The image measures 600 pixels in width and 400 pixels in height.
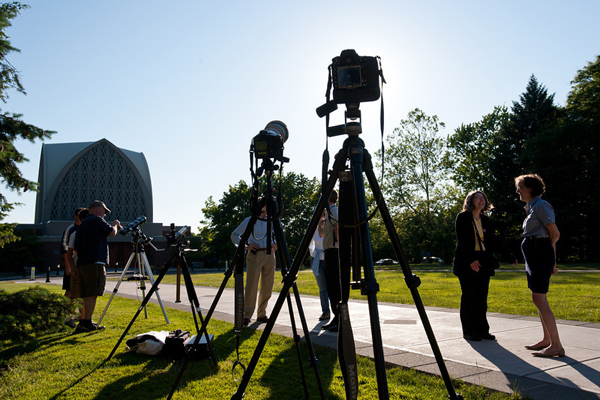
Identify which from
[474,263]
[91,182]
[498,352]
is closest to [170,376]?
[498,352]

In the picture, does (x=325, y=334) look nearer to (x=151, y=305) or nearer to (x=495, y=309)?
(x=495, y=309)

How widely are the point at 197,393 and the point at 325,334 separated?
8.49 feet

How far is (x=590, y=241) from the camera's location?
35.4 metres

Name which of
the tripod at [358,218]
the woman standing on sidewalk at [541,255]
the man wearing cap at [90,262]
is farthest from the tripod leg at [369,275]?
the man wearing cap at [90,262]

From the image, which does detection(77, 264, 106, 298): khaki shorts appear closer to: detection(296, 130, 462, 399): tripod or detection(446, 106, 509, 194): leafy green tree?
detection(296, 130, 462, 399): tripod

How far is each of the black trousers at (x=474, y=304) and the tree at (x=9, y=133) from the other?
6298 mm

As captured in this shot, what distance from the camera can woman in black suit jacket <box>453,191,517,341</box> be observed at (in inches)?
207

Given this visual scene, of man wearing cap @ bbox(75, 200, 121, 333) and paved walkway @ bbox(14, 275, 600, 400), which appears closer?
paved walkway @ bbox(14, 275, 600, 400)

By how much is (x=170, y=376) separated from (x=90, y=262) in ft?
11.1

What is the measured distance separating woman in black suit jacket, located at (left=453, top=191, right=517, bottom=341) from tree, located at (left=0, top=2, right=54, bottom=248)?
243 inches

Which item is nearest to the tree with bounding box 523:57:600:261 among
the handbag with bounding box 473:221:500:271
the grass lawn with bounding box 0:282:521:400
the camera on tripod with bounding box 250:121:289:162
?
the handbag with bounding box 473:221:500:271

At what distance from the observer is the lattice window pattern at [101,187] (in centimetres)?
7688

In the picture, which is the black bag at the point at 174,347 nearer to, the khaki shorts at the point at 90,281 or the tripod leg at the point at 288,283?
the khaki shorts at the point at 90,281

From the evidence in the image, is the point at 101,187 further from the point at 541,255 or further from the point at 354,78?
the point at 354,78
